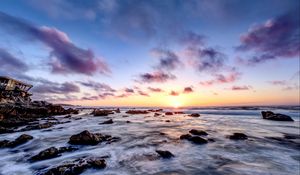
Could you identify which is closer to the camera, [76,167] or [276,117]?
[76,167]

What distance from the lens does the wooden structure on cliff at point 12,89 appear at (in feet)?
135

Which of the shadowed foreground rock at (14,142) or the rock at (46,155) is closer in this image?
the rock at (46,155)

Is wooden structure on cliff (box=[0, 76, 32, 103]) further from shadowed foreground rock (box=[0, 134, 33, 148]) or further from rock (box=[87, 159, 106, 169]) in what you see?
rock (box=[87, 159, 106, 169])

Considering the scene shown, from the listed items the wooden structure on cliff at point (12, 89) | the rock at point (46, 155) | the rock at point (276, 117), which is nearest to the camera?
the rock at point (46, 155)

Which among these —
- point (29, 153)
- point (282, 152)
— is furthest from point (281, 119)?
point (29, 153)

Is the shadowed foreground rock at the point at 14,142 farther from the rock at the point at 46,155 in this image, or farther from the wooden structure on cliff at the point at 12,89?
the wooden structure on cliff at the point at 12,89

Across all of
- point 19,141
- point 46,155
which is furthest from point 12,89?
point 46,155

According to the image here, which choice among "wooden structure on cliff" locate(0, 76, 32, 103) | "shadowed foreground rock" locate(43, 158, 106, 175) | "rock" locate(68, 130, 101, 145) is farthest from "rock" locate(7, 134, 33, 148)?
"wooden structure on cliff" locate(0, 76, 32, 103)

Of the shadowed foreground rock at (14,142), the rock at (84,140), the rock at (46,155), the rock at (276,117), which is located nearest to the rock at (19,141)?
the shadowed foreground rock at (14,142)

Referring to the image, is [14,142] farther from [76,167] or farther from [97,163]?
[97,163]

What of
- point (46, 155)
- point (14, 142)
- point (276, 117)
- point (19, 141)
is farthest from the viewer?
point (276, 117)

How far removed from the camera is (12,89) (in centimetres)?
4453

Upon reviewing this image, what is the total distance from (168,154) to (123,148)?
3.62 meters

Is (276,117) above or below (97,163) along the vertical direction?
above
